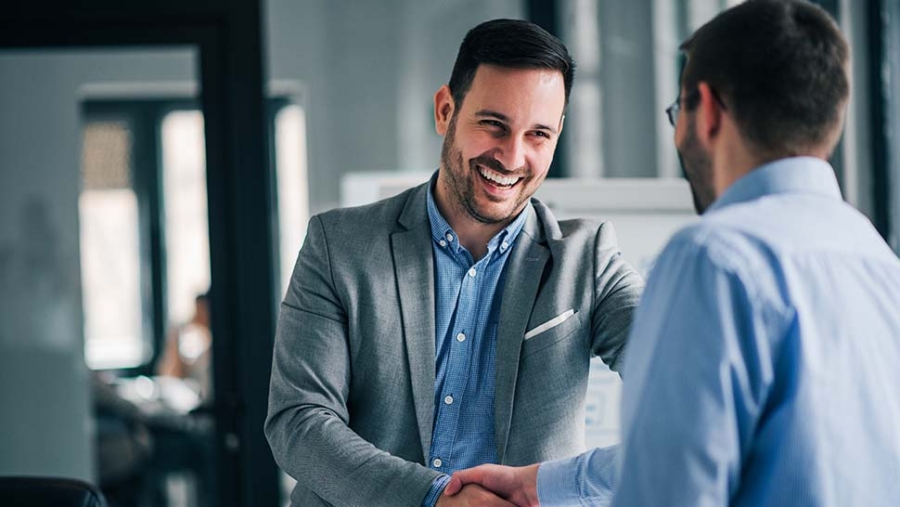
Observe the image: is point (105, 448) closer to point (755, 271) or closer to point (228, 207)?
point (228, 207)

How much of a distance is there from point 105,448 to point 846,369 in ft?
10.1

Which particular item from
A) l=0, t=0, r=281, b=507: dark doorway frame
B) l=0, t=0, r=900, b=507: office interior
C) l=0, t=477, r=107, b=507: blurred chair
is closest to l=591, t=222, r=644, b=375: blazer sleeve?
l=0, t=477, r=107, b=507: blurred chair

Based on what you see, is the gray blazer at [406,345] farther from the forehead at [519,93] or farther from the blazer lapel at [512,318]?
the forehead at [519,93]

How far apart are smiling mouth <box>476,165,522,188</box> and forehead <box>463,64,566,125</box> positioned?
0.09m

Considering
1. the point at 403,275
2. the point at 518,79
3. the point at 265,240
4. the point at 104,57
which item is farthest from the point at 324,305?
the point at 104,57

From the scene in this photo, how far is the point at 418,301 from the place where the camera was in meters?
1.56

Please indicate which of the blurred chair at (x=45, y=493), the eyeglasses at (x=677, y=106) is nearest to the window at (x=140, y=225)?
the blurred chair at (x=45, y=493)

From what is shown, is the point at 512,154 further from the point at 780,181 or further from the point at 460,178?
the point at 780,181

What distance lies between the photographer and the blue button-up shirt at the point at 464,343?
5.08ft

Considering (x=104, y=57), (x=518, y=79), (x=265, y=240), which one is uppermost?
(x=104, y=57)

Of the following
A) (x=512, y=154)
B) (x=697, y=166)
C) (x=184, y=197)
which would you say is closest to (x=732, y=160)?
(x=697, y=166)

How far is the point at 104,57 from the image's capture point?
10.8 ft

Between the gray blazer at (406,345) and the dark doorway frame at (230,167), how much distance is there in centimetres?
162

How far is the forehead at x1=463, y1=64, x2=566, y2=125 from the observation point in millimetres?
1535
